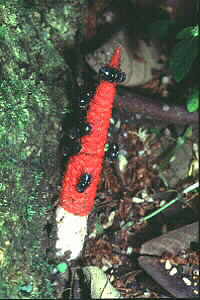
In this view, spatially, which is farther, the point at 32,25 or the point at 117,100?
the point at 117,100

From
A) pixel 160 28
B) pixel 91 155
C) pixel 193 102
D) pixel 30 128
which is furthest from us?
pixel 160 28

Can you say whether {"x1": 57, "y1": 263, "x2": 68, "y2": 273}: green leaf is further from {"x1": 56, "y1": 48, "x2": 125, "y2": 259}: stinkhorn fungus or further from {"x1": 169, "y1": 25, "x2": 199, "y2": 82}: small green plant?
{"x1": 169, "y1": 25, "x2": 199, "y2": 82}: small green plant

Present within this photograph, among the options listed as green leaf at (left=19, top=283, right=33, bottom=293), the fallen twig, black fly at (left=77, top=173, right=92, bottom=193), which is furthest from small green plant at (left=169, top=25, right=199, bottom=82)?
green leaf at (left=19, top=283, right=33, bottom=293)

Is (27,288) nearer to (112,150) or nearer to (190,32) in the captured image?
(112,150)

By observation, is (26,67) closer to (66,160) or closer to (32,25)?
(32,25)


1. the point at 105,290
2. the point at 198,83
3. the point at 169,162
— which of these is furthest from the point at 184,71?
the point at 105,290

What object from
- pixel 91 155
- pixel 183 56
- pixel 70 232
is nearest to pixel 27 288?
pixel 70 232
